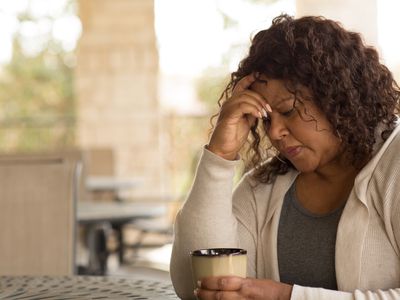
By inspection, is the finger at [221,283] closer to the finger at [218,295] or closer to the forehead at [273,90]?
the finger at [218,295]

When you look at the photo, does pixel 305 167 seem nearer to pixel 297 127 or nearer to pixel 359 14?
pixel 297 127

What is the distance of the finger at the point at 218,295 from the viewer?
1239 mm

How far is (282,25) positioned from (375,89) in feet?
0.62

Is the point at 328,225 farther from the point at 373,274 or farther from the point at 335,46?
the point at 335,46

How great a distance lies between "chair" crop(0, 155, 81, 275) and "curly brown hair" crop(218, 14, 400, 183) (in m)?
0.91

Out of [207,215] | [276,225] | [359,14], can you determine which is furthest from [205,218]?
[359,14]

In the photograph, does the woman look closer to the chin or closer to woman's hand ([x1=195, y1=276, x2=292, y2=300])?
the chin

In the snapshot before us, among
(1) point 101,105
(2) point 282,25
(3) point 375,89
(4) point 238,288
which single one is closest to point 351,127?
(3) point 375,89

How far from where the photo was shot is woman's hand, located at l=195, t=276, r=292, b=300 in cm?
124

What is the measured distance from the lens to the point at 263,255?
1601 mm

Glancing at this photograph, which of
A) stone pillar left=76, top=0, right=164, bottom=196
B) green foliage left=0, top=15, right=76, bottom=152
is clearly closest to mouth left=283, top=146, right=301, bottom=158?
stone pillar left=76, top=0, right=164, bottom=196

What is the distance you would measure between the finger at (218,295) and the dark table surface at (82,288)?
0.56 feet

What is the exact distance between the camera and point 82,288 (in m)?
1.52

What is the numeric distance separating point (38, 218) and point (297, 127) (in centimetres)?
104
